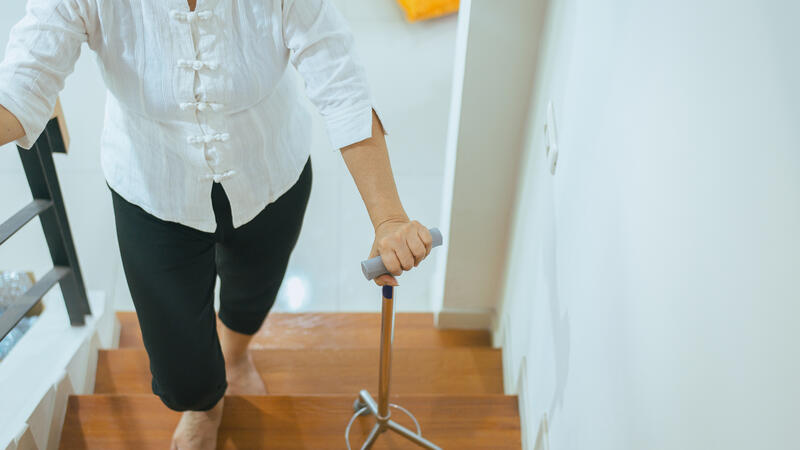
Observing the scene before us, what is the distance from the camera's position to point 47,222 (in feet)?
6.15

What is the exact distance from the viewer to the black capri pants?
140 centimetres

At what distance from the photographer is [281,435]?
73.6 inches

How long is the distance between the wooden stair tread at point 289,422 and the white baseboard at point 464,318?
20.4 inches

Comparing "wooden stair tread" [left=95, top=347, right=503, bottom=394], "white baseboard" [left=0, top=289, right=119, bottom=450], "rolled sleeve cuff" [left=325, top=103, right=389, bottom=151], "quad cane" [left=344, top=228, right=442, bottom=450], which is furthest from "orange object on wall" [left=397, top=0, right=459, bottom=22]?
"rolled sleeve cuff" [left=325, top=103, right=389, bottom=151]

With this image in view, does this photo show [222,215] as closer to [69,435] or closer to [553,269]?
[553,269]

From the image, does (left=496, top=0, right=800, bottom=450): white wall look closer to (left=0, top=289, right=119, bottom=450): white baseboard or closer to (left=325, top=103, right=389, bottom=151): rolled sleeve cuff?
(left=325, top=103, right=389, bottom=151): rolled sleeve cuff

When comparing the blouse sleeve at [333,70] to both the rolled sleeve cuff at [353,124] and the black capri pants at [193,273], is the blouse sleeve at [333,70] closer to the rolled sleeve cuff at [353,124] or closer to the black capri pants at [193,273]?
the rolled sleeve cuff at [353,124]

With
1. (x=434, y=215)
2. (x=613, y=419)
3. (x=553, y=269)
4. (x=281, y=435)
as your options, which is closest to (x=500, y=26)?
(x=553, y=269)

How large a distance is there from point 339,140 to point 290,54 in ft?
0.62

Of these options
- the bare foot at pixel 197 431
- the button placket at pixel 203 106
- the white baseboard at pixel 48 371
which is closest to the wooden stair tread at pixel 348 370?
the white baseboard at pixel 48 371

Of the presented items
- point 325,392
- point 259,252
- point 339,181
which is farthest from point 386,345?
point 339,181

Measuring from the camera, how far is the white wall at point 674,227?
664 mm

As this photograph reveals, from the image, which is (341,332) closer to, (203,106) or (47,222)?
(47,222)

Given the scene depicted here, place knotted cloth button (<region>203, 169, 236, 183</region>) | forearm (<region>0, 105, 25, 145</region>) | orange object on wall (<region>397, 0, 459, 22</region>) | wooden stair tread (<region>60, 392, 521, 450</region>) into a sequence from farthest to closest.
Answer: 1. orange object on wall (<region>397, 0, 459, 22</region>)
2. wooden stair tread (<region>60, 392, 521, 450</region>)
3. knotted cloth button (<region>203, 169, 236, 183</region>)
4. forearm (<region>0, 105, 25, 145</region>)
